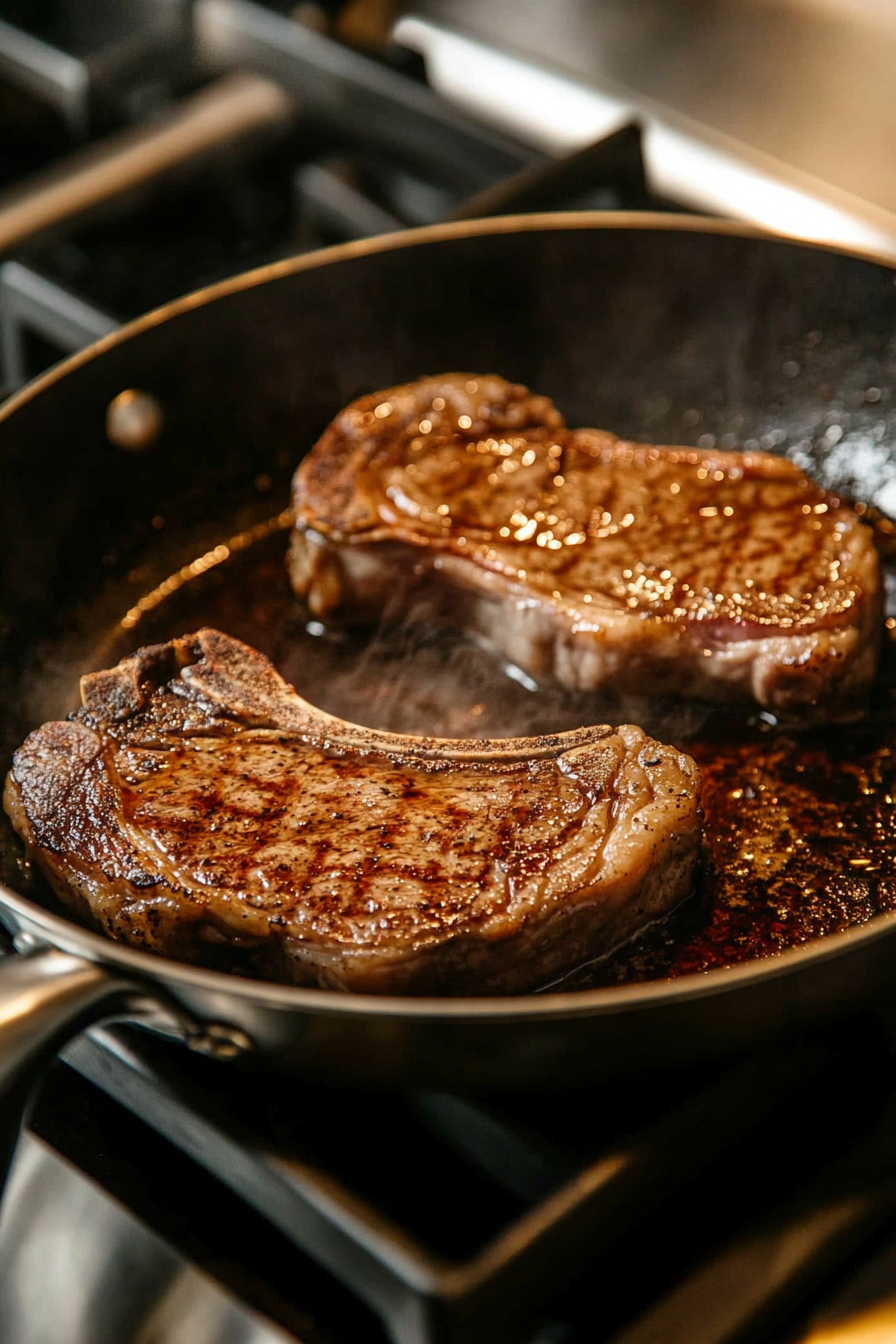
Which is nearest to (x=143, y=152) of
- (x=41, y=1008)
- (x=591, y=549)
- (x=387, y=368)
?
(x=387, y=368)

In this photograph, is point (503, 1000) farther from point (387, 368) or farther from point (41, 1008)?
point (387, 368)

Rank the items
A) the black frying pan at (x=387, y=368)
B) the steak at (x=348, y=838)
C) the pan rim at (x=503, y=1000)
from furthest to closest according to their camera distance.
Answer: the black frying pan at (x=387, y=368) → the steak at (x=348, y=838) → the pan rim at (x=503, y=1000)

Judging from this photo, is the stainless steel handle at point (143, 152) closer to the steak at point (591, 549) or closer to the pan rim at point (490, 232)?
the pan rim at point (490, 232)

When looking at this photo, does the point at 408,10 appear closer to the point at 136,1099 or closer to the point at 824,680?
the point at 824,680

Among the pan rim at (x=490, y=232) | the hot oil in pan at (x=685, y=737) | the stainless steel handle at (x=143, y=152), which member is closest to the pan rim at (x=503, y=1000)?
the hot oil in pan at (x=685, y=737)

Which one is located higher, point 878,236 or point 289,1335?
point 878,236

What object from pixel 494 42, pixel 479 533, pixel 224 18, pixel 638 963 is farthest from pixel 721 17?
pixel 638 963
